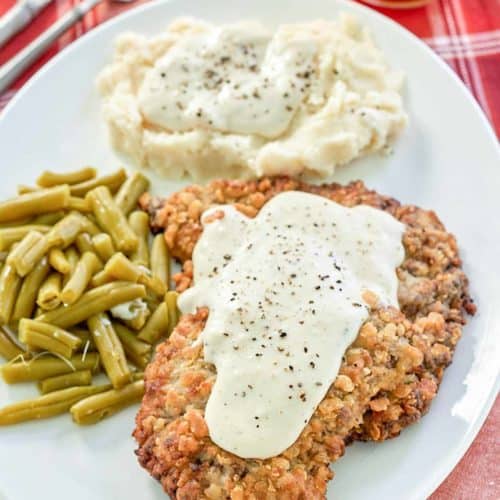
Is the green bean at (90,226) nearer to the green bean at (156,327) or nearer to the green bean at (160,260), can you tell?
the green bean at (160,260)

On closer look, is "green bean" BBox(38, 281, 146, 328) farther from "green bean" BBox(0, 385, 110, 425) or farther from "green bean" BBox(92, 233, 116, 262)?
"green bean" BBox(0, 385, 110, 425)

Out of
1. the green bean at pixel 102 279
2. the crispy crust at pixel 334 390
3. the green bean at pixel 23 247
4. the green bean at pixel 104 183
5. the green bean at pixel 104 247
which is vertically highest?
the green bean at pixel 23 247

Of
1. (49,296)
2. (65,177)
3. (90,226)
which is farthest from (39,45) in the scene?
(49,296)

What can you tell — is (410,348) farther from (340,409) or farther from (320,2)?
(320,2)

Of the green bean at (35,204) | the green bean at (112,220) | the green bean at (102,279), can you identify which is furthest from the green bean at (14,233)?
the green bean at (102,279)

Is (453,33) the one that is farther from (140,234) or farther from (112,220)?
(112,220)

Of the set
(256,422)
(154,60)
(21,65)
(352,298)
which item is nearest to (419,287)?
(352,298)
